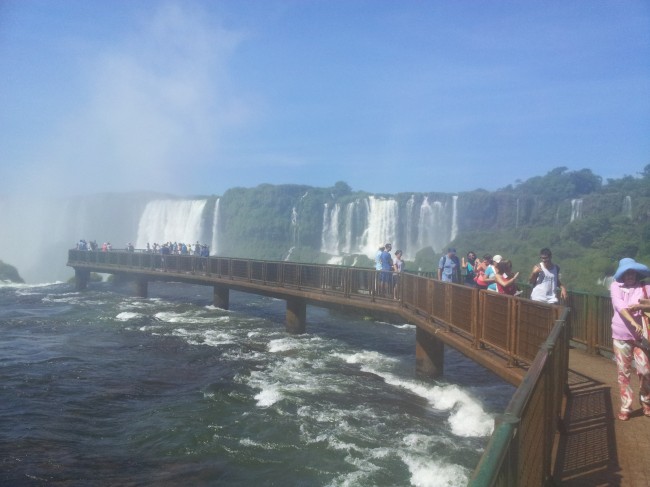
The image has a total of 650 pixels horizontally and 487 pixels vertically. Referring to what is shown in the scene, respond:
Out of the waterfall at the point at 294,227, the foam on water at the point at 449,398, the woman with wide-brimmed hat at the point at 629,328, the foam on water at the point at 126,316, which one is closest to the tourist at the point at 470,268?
the foam on water at the point at 449,398

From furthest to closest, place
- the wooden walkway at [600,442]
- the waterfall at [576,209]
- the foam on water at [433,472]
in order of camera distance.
Result: the waterfall at [576,209] → the foam on water at [433,472] → the wooden walkway at [600,442]

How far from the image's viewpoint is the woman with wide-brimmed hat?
5.30 meters

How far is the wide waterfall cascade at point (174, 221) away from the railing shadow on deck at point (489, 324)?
135ft

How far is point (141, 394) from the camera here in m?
10.4

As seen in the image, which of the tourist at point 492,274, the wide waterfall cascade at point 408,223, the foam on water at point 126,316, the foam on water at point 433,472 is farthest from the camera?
the wide waterfall cascade at point 408,223

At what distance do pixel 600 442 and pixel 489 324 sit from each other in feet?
10.2

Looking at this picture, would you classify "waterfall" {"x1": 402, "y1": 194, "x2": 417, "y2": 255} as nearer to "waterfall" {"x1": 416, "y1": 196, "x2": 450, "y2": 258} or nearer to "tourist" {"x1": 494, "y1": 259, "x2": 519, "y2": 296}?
"waterfall" {"x1": 416, "y1": 196, "x2": 450, "y2": 258}

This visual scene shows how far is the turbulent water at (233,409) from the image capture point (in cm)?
695

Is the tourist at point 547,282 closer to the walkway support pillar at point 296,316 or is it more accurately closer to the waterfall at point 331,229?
the walkway support pillar at point 296,316

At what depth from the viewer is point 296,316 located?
57.9 ft

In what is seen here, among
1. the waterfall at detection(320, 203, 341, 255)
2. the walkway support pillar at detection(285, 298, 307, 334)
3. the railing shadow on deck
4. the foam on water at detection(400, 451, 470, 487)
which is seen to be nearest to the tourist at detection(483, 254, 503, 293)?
the railing shadow on deck

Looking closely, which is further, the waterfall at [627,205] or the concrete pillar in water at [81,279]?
the waterfall at [627,205]

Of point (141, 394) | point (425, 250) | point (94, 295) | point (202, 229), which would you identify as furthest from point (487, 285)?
point (202, 229)

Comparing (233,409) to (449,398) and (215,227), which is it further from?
(215,227)
